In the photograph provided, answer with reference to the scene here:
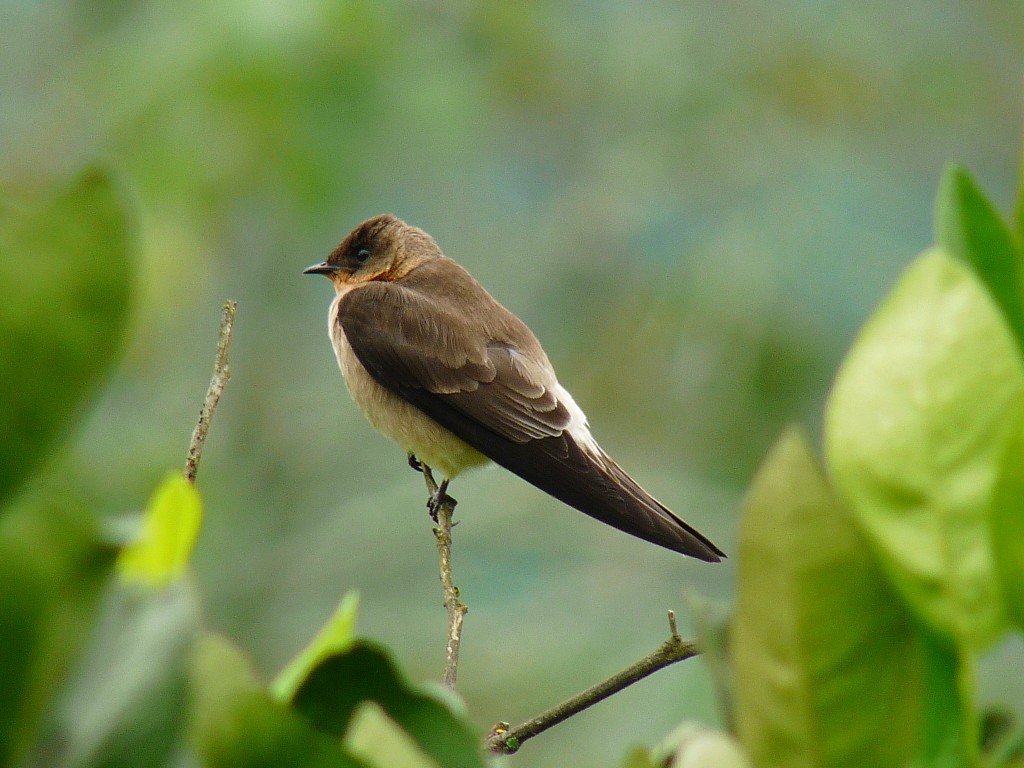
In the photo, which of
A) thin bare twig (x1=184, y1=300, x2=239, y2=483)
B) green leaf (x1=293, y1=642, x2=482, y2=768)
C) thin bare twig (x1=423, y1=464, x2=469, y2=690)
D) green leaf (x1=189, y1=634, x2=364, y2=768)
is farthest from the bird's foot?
green leaf (x1=189, y1=634, x2=364, y2=768)

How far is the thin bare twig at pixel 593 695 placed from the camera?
60.1 inches

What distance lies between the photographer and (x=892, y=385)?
2.53 ft

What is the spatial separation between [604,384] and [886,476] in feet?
23.8

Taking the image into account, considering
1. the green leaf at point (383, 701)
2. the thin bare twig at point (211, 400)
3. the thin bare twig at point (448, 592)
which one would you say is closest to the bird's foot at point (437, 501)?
the thin bare twig at point (448, 592)

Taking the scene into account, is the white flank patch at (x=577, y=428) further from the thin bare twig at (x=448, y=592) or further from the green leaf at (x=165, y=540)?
the green leaf at (x=165, y=540)

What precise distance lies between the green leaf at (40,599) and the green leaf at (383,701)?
18 centimetres

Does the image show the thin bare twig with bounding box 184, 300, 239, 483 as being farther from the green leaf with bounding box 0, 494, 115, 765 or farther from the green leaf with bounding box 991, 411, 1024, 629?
the green leaf with bounding box 991, 411, 1024, 629

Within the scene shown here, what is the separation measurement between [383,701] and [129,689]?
20 cm

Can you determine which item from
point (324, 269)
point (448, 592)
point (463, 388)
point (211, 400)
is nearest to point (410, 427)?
point (463, 388)

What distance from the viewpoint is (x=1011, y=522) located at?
0.74 m

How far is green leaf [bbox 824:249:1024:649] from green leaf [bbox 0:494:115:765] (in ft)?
1.43

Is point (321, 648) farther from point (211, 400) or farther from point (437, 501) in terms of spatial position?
point (437, 501)

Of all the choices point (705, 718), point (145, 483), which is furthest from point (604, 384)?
point (705, 718)

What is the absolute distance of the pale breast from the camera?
14.9 feet
